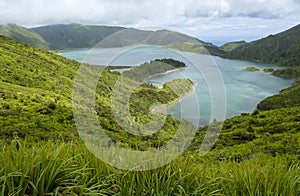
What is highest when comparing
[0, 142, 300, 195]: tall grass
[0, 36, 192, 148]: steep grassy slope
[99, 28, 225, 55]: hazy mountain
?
[99, 28, 225, 55]: hazy mountain

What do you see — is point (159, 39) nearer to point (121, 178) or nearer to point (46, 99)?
point (121, 178)

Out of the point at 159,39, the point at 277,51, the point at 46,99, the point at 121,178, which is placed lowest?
the point at 46,99

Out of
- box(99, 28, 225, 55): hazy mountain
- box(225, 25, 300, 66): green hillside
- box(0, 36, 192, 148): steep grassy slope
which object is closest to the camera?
box(99, 28, 225, 55): hazy mountain

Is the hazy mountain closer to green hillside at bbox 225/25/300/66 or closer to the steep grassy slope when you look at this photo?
the steep grassy slope

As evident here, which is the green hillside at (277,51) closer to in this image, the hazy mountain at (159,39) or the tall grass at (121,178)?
the hazy mountain at (159,39)

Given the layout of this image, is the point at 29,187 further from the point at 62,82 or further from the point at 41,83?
the point at 62,82

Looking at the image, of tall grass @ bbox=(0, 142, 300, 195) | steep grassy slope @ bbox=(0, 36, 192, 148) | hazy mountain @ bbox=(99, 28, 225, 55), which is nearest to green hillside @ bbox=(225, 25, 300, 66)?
steep grassy slope @ bbox=(0, 36, 192, 148)

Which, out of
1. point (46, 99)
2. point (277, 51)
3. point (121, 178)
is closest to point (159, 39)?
point (121, 178)
